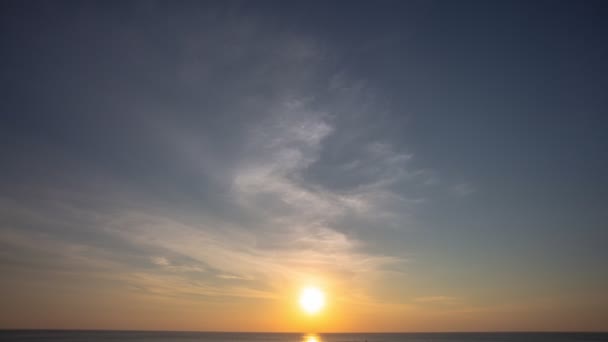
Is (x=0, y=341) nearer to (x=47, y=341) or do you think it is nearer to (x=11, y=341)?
(x=11, y=341)

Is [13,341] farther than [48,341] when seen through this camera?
No

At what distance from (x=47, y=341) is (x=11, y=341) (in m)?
10.6

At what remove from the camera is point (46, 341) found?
112062 millimetres

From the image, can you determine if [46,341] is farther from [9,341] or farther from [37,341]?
[9,341]

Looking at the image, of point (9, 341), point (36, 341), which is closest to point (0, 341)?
point (9, 341)

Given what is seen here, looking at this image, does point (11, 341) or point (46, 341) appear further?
point (46, 341)

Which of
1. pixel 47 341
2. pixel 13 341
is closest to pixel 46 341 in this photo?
pixel 47 341

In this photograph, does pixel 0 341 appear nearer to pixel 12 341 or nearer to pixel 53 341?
pixel 12 341

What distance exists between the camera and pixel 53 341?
370 ft

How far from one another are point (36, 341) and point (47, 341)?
3489 mm

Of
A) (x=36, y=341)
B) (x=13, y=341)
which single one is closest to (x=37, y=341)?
(x=36, y=341)

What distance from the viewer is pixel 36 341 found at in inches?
4306

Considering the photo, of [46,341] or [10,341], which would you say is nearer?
[10,341]

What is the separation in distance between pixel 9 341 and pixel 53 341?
491 inches
